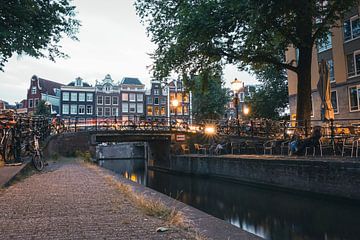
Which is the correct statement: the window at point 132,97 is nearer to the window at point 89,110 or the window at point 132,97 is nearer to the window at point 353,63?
the window at point 89,110

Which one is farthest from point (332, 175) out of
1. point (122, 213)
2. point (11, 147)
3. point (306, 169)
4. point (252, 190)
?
point (11, 147)

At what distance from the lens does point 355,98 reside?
22.5 m

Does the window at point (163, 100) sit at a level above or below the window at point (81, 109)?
above

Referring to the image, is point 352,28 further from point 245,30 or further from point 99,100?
point 99,100

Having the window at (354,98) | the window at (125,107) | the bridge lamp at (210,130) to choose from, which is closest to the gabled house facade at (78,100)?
the window at (125,107)

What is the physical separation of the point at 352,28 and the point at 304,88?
1178 centimetres

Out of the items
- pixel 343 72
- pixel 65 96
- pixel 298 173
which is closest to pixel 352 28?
pixel 343 72

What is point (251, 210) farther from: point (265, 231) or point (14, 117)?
point (14, 117)

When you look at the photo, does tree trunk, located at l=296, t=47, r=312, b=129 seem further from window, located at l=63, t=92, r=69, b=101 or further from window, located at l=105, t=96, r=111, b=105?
window, located at l=63, t=92, r=69, b=101

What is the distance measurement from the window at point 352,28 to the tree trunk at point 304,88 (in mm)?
10407

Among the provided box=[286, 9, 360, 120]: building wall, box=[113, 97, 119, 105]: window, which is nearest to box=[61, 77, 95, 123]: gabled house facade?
box=[113, 97, 119, 105]: window

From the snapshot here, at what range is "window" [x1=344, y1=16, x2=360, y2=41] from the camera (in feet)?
73.0

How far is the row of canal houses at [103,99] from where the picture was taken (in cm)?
5500

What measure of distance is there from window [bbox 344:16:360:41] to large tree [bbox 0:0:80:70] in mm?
19000
